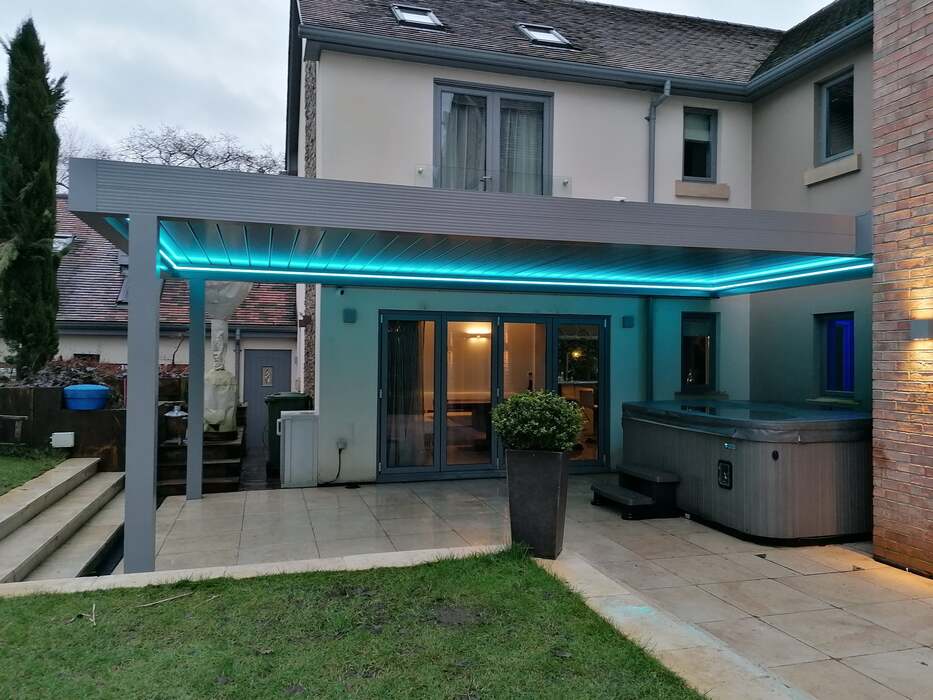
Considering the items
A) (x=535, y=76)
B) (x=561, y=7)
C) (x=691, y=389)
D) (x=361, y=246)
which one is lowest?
(x=691, y=389)

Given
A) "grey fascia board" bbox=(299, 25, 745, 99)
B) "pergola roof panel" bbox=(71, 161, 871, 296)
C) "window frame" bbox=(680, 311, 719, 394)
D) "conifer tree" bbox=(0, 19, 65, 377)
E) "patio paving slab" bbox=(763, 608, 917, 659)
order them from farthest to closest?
"window frame" bbox=(680, 311, 719, 394), "conifer tree" bbox=(0, 19, 65, 377), "grey fascia board" bbox=(299, 25, 745, 99), "pergola roof panel" bbox=(71, 161, 871, 296), "patio paving slab" bbox=(763, 608, 917, 659)

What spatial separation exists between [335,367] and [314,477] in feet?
4.55

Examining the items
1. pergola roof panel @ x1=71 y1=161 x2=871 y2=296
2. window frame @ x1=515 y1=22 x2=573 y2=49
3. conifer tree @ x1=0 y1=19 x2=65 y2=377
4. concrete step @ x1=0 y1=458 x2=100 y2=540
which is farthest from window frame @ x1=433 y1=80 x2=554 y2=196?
conifer tree @ x1=0 y1=19 x2=65 y2=377

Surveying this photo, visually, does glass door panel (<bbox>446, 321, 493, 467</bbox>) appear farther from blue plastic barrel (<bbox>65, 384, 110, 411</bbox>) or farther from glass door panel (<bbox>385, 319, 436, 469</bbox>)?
blue plastic barrel (<bbox>65, 384, 110, 411</bbox>)

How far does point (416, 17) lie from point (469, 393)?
17.0 feet

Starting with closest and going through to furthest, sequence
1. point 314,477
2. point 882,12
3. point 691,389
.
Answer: point 882,12 < point 314,477 < point 691,389

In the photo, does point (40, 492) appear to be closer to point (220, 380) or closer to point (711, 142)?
point (220, 380)

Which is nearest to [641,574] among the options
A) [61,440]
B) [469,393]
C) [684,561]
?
[684,561]

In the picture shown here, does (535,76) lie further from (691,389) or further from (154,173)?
(154,173)

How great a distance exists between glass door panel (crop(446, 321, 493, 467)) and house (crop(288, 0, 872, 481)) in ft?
0.09

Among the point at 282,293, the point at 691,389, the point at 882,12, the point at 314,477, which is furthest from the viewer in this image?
the point at 282,293

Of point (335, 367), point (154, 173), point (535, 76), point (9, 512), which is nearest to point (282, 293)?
point (335, 367)

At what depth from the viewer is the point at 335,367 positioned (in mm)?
8547

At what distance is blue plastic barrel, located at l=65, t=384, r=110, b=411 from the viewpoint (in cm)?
870
